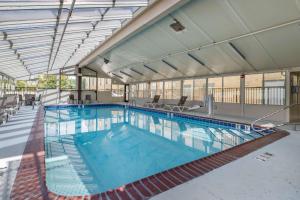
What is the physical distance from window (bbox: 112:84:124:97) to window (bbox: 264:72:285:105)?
1341 cm

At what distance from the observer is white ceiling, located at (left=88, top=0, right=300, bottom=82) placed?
5.14 meters

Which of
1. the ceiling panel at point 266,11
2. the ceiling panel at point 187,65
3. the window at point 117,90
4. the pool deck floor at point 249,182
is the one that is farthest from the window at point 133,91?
the pool deck floor at point 249,182

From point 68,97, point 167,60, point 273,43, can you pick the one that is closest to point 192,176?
point 273,43

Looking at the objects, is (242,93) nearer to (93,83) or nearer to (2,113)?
(2,113)

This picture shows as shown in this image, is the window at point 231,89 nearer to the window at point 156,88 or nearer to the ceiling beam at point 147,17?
the ceiling beam at point 147,17

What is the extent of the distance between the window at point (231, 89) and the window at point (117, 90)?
11343 mm

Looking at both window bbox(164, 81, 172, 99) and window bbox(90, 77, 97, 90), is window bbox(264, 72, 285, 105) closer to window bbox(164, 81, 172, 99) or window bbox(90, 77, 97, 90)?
window bbox(164, 81, 172, 99)

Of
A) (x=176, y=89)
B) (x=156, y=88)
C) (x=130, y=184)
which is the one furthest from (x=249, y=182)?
(x=156, y=88)

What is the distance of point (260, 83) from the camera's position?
27.8 feet

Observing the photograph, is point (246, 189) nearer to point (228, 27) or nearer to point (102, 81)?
point (228, 27)

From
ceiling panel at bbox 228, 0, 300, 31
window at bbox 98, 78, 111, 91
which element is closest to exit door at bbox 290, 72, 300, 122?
ceiling panel at bbox 228, 0, 300, 31

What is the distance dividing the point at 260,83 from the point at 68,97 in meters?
14.9

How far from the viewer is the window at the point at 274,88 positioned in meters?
7.63

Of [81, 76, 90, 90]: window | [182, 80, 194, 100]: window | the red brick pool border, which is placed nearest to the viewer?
the red brick pool border
